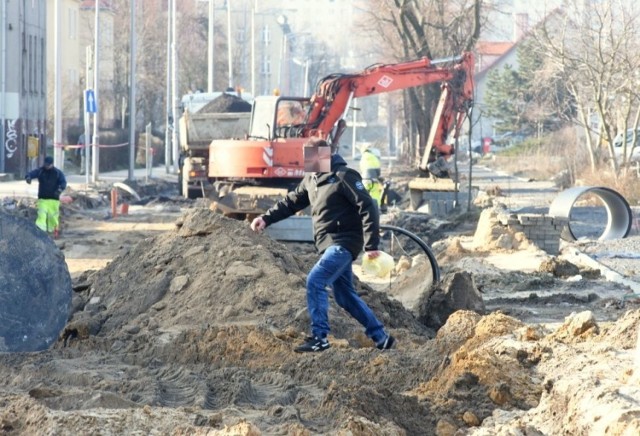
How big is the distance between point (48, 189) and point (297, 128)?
702cm

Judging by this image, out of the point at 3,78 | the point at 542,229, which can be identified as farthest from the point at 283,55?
the point at 542,229

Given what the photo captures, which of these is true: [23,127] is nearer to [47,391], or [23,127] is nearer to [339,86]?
[339,86]

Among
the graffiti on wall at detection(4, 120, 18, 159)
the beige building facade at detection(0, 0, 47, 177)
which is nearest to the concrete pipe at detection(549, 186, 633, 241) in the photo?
the beige building facade at detection(0, 0, 47, 177)

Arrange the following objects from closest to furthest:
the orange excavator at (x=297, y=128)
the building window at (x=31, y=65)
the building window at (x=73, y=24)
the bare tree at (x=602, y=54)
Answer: the orange excavator at (x=297, y=128) → the bare tree at (x=602, y=54) → the building window at (x=31, y=65) → the building window at (x=73, y=24)

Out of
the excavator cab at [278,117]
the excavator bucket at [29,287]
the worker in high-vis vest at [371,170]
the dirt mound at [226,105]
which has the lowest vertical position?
the excavator bucket at [29,287]

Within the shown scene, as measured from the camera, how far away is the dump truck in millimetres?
33562

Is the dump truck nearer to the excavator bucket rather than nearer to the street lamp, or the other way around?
the excavator bucket

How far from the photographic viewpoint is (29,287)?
10469mm

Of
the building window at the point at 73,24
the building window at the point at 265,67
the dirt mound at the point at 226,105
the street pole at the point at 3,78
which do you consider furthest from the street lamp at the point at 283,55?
the dirt mound at the point at 226,105

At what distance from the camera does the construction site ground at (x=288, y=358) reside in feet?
24.4

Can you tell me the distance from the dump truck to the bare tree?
8639 mm

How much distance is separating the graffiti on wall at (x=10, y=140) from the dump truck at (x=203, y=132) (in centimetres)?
793

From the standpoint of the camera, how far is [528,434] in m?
7.23

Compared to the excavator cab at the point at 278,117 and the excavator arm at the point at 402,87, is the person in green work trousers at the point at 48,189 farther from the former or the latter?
the excavator arm at the point at 402,87
